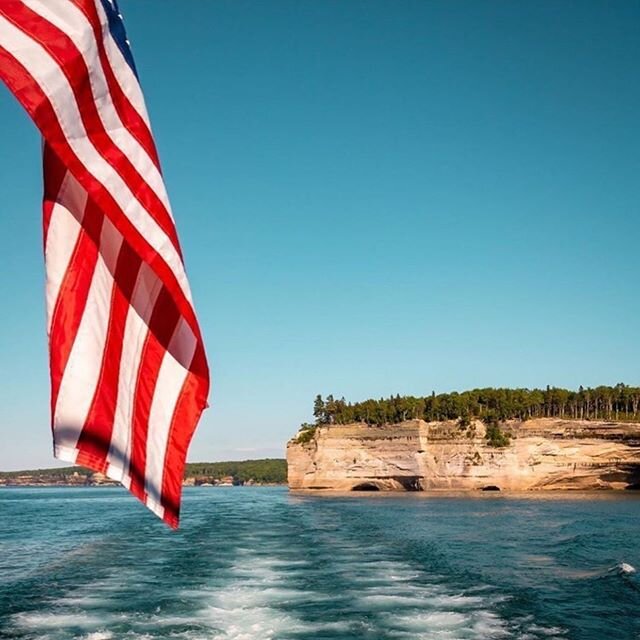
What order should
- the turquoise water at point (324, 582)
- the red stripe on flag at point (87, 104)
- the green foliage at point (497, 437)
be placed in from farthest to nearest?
the green foliage at point (497, 437), the turquoise water at point (324, 582), the red stripe on flag at point (87, 104)

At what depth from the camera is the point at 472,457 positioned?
266ft

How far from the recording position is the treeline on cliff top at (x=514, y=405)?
104 metres

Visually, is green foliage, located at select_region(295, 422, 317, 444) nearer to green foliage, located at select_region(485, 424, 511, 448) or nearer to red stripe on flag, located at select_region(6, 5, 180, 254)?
green foliage, located at select_region(485, 424, 511, 448)

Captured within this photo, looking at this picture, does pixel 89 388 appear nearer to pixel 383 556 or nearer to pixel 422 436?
pixel 383 556

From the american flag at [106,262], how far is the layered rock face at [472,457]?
79.1m

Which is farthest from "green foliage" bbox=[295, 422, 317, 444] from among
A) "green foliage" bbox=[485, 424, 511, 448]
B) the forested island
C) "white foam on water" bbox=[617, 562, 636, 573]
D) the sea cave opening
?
"white foam on water" bbox=[617, 562, 636, 573]

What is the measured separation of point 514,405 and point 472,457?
79.2 ft

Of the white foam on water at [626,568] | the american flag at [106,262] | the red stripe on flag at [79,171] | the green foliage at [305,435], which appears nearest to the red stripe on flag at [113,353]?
the american flag at [106,262]

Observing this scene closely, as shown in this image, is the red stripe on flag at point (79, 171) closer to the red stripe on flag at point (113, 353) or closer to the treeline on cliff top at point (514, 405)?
the red stripe on flag at point (113, 353)

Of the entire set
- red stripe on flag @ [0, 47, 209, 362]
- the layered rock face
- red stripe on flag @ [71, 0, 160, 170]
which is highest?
red stripe on flag @ [71, 0, 160, 170]

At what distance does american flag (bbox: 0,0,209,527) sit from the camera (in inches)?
104

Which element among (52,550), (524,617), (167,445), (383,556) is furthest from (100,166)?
(52,550)

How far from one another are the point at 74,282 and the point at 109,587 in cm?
1827

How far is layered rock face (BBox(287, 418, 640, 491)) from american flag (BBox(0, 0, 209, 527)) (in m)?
79.1
